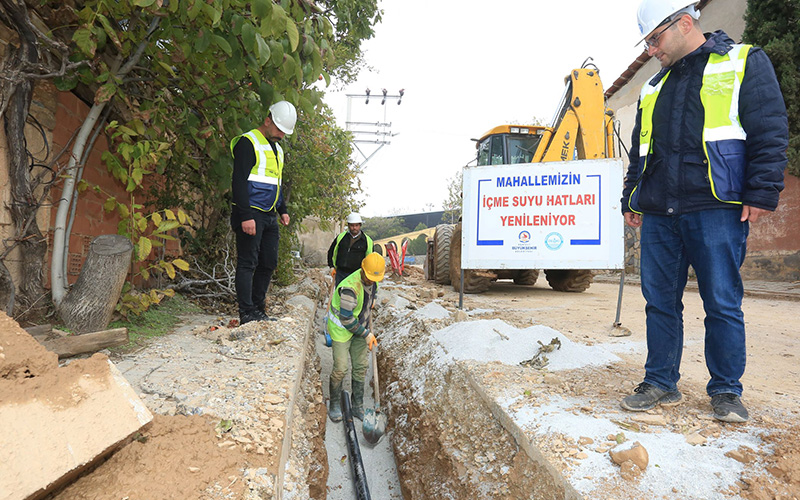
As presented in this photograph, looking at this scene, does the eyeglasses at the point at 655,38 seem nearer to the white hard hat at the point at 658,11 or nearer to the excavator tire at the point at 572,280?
the white hard hat at the point at 658,11

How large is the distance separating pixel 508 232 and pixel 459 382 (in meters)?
2.59

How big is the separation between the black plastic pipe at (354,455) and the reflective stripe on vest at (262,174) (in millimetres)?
2004

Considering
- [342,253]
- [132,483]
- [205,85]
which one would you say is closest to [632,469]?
[132,483]

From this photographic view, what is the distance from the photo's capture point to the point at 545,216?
5500 millimetres

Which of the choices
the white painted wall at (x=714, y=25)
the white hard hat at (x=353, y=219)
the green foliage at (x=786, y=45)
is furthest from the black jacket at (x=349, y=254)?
the green foliage at (x=786, y=45)

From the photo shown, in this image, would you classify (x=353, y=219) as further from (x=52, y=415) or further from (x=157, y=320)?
(x=52, y=415)

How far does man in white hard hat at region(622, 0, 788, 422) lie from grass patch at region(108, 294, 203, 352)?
3.43m

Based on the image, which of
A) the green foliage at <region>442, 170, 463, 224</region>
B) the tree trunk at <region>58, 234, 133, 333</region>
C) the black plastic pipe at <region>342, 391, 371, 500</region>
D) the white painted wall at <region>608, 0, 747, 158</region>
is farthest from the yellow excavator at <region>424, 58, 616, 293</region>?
the green foliage at <region>442, 170, 463, 224</region>

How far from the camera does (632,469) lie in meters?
1.86

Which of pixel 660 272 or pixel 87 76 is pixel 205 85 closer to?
pixel 87 76

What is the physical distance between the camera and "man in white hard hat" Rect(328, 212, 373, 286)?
6.20 m

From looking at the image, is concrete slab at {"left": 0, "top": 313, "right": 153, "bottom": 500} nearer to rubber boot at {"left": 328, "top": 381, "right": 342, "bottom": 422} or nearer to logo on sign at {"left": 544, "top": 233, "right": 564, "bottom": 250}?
rubber boot at {"left": 328, "top": 381, "right": 342, "bottom": 422}

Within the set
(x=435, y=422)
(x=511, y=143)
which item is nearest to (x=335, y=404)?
(x=435, y=422)

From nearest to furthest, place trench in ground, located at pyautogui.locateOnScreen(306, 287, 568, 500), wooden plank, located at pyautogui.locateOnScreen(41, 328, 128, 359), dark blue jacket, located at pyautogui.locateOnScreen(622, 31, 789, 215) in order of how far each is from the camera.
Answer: dark blue jacket, located at pyautogui.locateOnScreen(622, 31, 789, 215) → trench in ground, located at pyautogui.locateOnScreen(306, 287, 568, 500) → wooden plank, located at pyautogui.locateOnScreen(41, 328, 128, 359)
